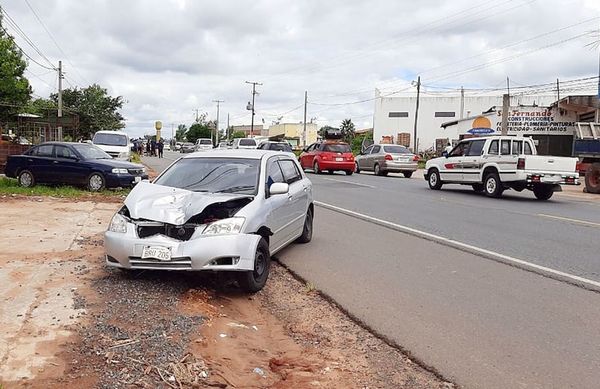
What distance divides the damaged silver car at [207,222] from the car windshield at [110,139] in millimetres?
17257

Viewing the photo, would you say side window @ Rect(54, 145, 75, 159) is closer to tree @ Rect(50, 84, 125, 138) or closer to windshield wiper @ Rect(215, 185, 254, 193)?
windshield wiper @ Rect(215, 185, 254, 193)

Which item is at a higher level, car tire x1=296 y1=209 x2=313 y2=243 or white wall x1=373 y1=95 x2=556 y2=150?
white wall x1=373 y1=95 x2=556 y2=150

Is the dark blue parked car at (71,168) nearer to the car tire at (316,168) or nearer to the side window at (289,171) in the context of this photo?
the side window at (289,171)

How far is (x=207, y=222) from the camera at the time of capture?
20.2 feet

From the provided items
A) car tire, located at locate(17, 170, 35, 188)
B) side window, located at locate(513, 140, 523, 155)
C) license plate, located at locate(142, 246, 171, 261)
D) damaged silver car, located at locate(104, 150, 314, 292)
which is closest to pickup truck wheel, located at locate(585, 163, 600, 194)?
side window, located at locate(513, 140, 523, 155)

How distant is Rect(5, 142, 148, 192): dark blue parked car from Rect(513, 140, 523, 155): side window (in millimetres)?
11289

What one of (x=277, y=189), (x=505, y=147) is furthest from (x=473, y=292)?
(x=505, y=147)

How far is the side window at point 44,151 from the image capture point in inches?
657

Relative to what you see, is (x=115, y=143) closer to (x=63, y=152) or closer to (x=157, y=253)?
Result: (x=63, y=152)

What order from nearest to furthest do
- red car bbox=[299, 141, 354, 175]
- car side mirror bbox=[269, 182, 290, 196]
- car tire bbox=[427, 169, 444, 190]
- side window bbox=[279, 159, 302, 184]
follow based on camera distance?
car side mirror bbox=[269, 182, 290, 196]
side window bbox=[279, 159, 302, 184]
car tire bbox=[427, 169, 444, 190]
red car bbox=[299, 141, 354, 175]

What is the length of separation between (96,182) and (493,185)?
39.4ft

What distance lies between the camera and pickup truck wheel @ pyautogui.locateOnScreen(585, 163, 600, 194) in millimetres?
21531

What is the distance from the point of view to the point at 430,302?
607 cm

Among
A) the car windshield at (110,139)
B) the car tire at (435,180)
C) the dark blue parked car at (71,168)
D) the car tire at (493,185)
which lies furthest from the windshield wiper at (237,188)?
the car windshield at (110,139)
